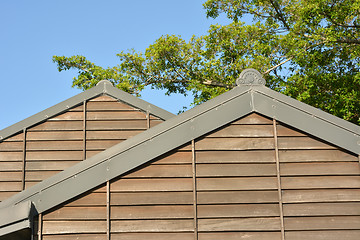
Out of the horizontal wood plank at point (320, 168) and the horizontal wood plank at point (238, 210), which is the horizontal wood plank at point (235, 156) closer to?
the horizontal wood plank at point (320, 168)

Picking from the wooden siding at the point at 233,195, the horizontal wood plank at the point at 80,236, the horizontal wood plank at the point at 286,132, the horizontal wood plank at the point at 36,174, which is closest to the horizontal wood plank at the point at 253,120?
the wooden siding at the point at 233,195

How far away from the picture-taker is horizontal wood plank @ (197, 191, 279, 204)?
618 cm

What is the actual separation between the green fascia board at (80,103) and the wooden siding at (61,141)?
0.09 m

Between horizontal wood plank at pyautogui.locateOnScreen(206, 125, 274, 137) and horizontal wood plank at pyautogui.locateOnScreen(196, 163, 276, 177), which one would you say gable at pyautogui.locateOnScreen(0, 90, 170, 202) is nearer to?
horizontal wood plank at pyautogui.locateOnScreen(206, 125, 274, 137)

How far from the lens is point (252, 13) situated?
2409 cm

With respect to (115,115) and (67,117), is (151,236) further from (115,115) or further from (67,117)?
(67,117)

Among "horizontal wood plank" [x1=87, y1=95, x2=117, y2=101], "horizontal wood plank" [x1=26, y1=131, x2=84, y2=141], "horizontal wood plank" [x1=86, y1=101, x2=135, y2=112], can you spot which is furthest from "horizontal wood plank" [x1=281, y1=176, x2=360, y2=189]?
"horizontal wood plank" [x1=26, y1=131, x2=84, y2=141]

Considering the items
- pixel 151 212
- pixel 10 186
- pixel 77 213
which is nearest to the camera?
pixel 77 213

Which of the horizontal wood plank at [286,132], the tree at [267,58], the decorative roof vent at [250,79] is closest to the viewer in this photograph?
the horizontal wood plank at [286,132]

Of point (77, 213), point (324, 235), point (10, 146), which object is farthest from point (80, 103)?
point (324, 235)

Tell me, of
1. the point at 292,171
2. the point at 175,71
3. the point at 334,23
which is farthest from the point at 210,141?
the point at 175,71

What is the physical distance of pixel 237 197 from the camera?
6215mm

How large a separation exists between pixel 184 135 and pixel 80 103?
410 cm

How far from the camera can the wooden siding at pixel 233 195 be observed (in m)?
→ 6.04
